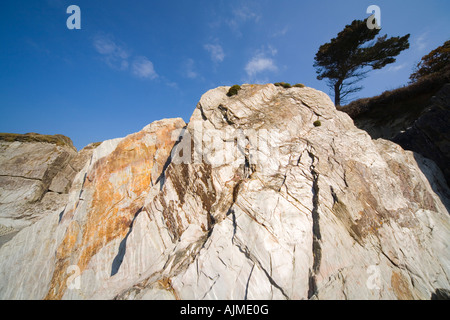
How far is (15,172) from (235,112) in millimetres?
32493

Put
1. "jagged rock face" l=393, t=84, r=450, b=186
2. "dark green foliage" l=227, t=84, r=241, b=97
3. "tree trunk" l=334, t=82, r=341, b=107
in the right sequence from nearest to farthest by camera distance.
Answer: "jagged rock face" l=393, t=84, r=450, b=186, "dark green foliage" l=227, t=84, r=241, b=97, "tree trunk" l=334, t=82, r=341, b=107

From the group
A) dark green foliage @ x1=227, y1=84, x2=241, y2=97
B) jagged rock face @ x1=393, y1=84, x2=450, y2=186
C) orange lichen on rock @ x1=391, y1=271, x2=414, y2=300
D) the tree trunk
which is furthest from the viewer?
the tree trunk

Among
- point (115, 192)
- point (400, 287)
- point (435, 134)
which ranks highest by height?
point (435, 134)

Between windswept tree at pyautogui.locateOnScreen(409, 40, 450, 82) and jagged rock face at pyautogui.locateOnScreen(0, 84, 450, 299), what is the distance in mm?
25269

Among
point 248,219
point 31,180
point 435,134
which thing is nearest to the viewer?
point 248,219

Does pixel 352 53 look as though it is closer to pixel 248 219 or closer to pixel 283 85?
pixel 283 85

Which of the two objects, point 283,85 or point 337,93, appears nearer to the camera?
point 283,85

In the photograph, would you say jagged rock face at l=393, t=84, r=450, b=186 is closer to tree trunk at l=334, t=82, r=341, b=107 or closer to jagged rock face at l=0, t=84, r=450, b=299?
jagged rock face at l=0, t=84, r=450, b=299

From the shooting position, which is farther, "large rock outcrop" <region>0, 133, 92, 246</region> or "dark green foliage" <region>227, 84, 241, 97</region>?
"large rock outcrop" <region>0, 133, 92, 246</region>

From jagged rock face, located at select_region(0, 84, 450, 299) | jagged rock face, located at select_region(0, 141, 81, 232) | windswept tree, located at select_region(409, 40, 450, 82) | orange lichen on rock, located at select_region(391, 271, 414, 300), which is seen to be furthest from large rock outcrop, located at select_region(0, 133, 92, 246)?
windswept tree, located at select_region(409, 40, 450, 82)

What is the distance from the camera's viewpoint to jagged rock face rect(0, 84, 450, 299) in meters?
9.41

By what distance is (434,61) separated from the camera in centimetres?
2819

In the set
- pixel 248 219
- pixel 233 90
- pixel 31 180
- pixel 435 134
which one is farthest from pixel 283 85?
pixel 31 180

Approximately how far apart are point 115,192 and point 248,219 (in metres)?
13.5
